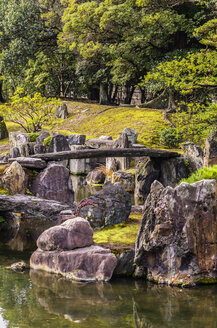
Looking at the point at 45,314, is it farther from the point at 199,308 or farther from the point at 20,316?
the point at 199,308

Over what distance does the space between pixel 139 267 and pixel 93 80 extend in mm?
34768

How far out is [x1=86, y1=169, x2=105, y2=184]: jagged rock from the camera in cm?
2730

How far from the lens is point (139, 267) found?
1057 centimetres

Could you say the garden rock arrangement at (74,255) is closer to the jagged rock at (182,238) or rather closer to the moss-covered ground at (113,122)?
the jagged rock at (182,238)

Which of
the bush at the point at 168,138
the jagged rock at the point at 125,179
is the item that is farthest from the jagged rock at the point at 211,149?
the bush at the point at 168,138

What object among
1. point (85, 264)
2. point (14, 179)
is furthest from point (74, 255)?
point (14, 179)

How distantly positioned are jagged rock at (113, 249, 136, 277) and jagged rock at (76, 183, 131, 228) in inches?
107

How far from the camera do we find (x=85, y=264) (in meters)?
10.3

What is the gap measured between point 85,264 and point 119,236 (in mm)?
2226

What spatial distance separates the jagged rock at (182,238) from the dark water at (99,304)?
41cm

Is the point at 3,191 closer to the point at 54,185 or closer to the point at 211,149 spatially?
the point at 54,185

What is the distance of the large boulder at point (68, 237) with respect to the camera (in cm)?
1076

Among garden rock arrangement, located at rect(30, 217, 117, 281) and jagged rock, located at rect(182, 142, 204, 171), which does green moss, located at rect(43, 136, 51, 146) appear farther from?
garden rock arrangement, located at rect(30, 217, 117, 281)

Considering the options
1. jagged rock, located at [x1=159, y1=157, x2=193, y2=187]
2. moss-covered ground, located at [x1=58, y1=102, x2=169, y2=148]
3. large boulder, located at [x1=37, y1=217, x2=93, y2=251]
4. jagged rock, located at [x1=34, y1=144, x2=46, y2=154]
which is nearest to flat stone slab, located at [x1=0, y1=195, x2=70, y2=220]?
large boulder, located at [x1=37, y1=217, x2=93, y2=251]
